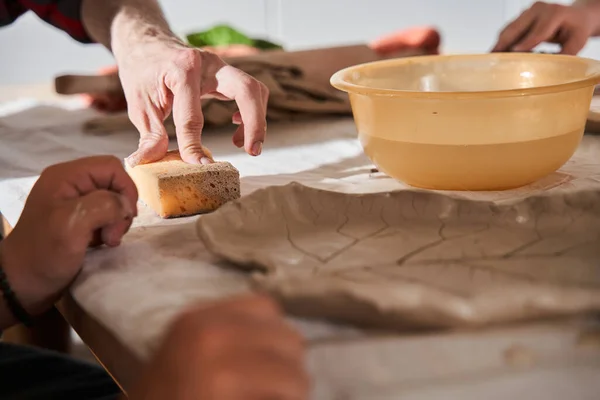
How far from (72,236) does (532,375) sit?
1.15ft

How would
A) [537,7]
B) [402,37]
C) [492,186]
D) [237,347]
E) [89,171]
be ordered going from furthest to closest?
[402,37]
[537,7]
[492,186]
[89,171]
[237,347]

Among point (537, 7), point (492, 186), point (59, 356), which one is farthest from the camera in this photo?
point (537, 7)

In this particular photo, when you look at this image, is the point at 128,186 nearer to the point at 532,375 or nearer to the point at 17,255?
the point at 17,255

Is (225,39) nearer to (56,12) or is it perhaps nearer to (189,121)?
(56,12)

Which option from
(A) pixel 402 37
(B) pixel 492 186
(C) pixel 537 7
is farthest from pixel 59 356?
(A) pixel 402 37

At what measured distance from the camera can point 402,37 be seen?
4.81 feet

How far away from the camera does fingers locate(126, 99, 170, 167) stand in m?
0.77

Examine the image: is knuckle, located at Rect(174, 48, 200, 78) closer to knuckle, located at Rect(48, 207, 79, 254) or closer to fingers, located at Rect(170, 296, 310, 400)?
knuckle, located at Rect(48, 207, 79, 254)

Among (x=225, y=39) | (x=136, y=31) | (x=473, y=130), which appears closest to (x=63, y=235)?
(x=473, y=130)

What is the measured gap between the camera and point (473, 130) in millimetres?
678

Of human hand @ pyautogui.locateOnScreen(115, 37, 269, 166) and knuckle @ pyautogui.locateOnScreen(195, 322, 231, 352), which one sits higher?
knuckle @ pyautogui.locateOnScreen(195, 322, 231, 352)

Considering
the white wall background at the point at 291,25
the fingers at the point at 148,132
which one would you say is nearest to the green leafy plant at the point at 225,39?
the fingers at the point at 148,132

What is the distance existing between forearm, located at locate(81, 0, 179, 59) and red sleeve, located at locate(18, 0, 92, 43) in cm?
3

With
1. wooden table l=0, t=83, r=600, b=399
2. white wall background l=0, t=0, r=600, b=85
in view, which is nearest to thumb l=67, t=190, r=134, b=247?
wooden table l=0, t=83, r=600, b=399
